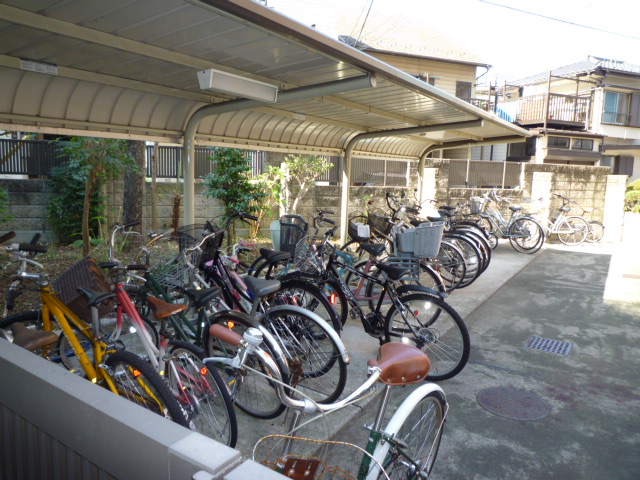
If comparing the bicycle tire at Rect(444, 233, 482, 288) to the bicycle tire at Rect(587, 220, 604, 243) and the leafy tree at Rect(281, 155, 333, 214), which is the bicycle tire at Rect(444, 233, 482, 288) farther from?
the bicycle tire at Rect(587, 220, 604, 243)

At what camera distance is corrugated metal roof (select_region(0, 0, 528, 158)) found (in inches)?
107

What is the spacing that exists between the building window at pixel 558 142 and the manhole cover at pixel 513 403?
55.4 ft

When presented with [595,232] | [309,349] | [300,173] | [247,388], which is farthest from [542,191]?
[247,388]

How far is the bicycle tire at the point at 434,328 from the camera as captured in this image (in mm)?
3596

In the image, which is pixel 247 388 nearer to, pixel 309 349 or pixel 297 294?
pixel 309 349

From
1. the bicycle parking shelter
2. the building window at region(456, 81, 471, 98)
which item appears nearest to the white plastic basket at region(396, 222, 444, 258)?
the bicycle parking shelter

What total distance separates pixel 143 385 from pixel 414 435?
1375mm

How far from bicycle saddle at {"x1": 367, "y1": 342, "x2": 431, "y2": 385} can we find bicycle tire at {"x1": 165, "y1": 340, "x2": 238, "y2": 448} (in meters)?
0.91

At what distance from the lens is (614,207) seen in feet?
37.8

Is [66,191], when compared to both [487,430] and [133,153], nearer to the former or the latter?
[133,153]

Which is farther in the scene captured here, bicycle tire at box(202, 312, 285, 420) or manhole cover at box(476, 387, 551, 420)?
manhole cover at box(476, 387, 551, 420)

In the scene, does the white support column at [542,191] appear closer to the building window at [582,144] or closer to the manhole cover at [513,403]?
the manhole cover at [513,403]

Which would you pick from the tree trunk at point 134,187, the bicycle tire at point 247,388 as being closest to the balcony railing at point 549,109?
the tree trunk at point 134,187

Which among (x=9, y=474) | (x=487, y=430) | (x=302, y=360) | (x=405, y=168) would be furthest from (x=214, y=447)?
(x=405, y=168)
